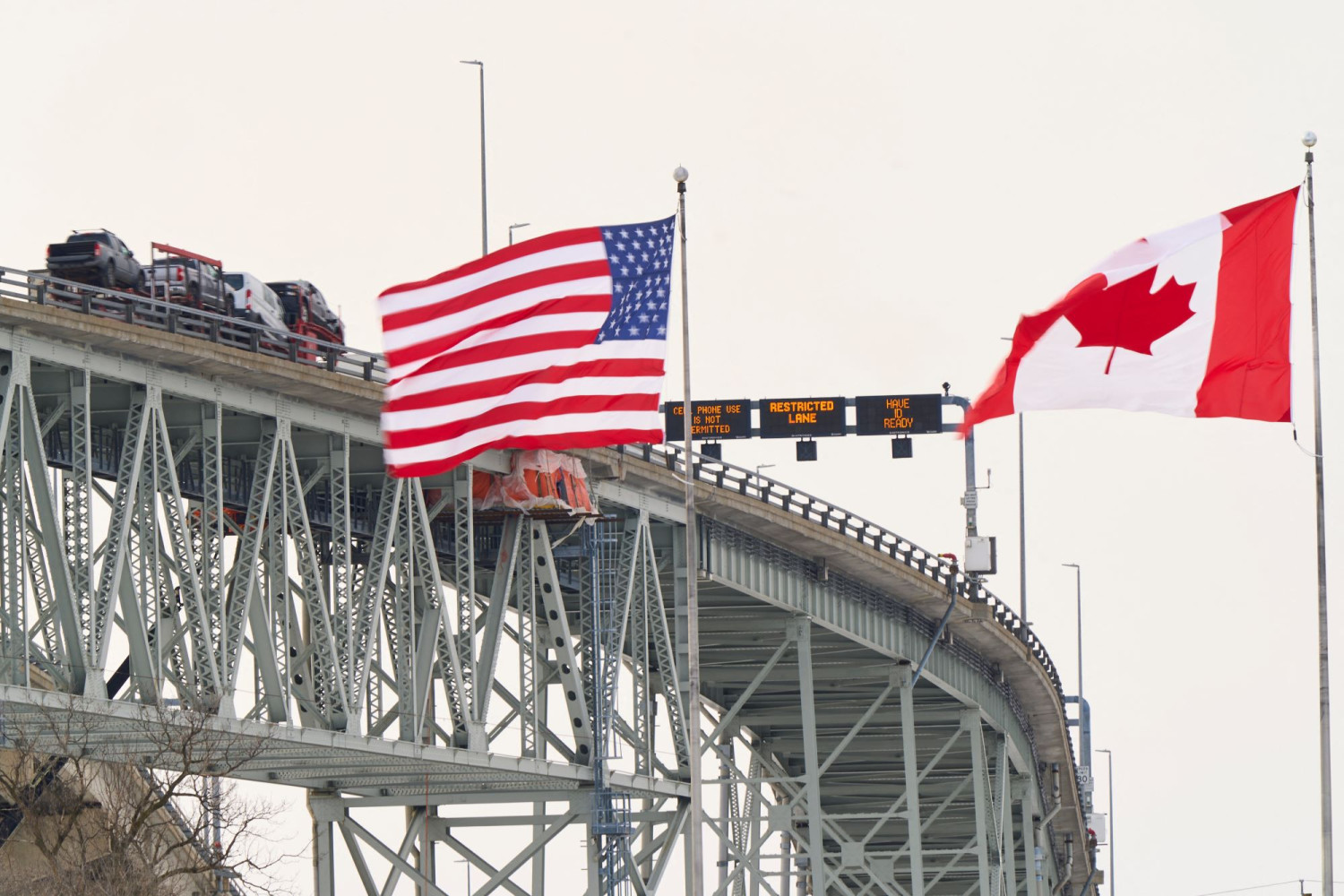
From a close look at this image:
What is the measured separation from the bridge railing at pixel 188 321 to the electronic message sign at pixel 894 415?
2872 centimetres

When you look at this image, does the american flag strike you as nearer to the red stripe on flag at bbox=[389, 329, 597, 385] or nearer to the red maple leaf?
the red stripe on flag at bbox=[389, 329, 597, 385]

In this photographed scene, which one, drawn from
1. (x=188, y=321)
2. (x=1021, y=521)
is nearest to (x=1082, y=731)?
(x=1021, y=521)

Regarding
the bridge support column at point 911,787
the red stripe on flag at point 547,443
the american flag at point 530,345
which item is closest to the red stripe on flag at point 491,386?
the american flag at point 530,345

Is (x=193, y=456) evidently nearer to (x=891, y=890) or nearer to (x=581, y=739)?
(x=581, y=739)

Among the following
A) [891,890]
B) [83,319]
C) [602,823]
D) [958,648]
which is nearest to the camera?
[83,319]

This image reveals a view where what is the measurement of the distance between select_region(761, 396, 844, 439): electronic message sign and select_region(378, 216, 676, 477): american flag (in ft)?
125

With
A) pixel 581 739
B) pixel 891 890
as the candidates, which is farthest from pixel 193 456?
pixel 891 890

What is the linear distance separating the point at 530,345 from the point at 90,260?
32.7 feet

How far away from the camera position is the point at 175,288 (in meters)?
55.0

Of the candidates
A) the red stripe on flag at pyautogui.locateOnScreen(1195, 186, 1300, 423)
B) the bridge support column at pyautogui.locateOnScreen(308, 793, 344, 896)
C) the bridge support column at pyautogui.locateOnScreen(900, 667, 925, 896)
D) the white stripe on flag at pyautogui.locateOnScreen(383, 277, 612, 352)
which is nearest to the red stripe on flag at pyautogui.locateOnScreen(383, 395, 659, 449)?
the white stripe on flag at pyautogui.locateOnScreen(383, 277, 612, 352)

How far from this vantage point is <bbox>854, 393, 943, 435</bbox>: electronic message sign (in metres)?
85.0

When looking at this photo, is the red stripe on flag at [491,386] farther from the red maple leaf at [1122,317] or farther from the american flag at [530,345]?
the red maple leaf at [1122,317]

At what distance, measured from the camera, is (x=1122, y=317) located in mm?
38156

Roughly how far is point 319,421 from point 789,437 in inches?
1278
